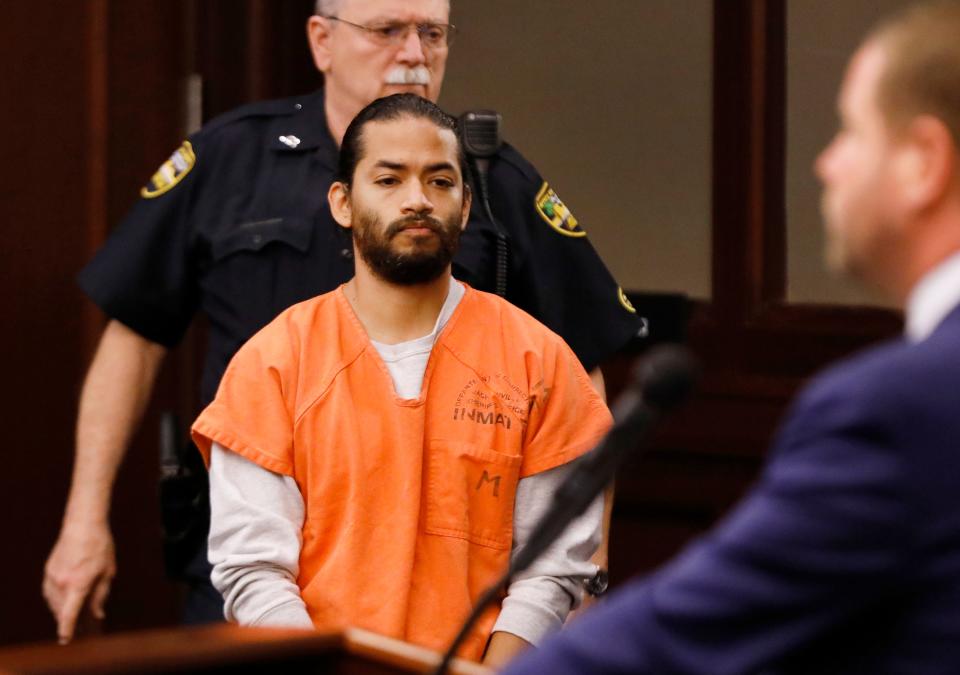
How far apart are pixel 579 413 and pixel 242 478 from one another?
431 millimetres

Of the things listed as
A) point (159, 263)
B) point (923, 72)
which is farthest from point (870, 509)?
point (159, 263)

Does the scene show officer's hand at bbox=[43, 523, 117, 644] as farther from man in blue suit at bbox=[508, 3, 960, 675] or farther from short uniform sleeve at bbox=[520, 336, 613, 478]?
man in blue suit at bbox=[508, 3, 960, 675]

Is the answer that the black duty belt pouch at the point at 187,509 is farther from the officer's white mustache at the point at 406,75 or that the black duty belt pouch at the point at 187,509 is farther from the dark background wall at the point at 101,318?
the dark background wall at the point at 101,318

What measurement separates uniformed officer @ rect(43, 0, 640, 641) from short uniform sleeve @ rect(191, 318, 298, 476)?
39cm

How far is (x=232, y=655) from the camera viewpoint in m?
1.32

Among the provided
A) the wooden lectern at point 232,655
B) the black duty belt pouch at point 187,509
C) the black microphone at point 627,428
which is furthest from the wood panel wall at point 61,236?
the black microphone at point 627,428

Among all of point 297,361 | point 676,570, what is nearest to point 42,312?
point 297,361

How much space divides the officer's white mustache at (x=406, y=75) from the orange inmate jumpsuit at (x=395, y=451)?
19.8 inches

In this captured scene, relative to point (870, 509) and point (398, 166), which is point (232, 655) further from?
point (398, 166)

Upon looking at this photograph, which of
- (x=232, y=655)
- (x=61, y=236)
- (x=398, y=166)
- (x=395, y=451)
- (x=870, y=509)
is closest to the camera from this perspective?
(x=870, y=509)

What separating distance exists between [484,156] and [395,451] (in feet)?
2.06

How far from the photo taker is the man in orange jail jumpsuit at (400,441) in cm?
201

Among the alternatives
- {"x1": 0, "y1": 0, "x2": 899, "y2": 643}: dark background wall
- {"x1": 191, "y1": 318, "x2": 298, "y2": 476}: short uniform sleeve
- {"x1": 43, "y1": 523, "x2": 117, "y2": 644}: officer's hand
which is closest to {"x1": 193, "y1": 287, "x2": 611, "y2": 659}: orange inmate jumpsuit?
{"x1": 191, "y1": 318, "x2": 298, "y2": 476}: short uniform sleeve

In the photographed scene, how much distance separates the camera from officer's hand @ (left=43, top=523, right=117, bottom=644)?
103 inches
